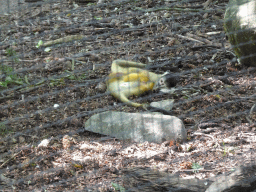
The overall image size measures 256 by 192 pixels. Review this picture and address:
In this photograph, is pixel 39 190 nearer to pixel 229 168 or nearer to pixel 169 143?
pixel 169 143

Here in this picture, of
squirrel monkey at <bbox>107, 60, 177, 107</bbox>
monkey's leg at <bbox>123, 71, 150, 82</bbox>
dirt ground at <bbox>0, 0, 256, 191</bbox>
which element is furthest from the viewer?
monkey's leg at <bbox>123, 71, 150, 82</bbox>

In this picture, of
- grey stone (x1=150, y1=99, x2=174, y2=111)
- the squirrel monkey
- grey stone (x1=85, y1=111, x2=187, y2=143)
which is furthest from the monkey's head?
grey stone (x1=85, y1=111, x2=187, y2=143)

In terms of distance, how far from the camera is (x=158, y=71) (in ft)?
12.6

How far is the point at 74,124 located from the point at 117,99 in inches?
23.8

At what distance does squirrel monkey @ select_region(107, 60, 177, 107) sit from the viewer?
11.1ft

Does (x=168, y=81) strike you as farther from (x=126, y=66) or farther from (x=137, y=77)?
(x=126, y=66)

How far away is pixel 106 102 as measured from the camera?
3.24 meters

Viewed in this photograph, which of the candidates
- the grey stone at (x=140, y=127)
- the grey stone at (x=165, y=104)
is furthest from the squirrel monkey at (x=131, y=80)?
the grey stone at (x=140, y=127)

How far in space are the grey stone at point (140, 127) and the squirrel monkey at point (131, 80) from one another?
0.52 m

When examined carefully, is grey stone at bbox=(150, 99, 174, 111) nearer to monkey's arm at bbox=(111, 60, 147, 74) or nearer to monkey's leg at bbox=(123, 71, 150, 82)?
monkey's leg at bbox=(123, 71, 150, 82)

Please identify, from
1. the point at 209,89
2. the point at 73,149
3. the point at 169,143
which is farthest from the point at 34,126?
the point at 209,89

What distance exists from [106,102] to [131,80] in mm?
543

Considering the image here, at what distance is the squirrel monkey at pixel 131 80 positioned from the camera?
3.38 meters

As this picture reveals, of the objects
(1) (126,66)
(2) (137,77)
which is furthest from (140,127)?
(1) (126,66)
